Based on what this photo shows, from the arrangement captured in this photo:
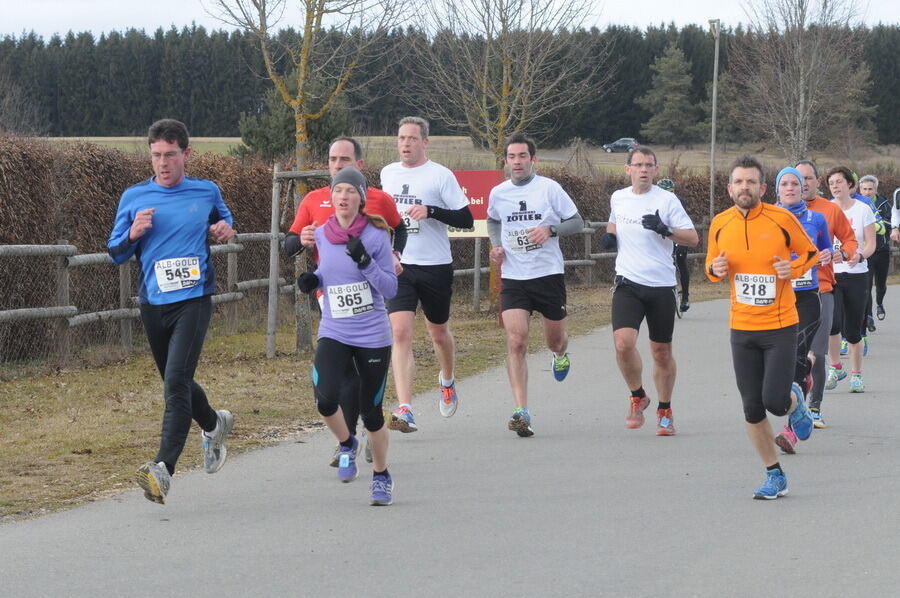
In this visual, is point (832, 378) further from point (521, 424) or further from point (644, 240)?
point (521, 424)

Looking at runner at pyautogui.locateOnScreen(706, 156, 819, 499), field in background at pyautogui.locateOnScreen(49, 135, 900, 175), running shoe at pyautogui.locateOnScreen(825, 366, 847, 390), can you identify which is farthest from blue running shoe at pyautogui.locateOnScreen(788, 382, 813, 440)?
field in background at pyautogui.locateOnScreen(49, 135, 900, 175)

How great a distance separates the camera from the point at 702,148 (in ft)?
265

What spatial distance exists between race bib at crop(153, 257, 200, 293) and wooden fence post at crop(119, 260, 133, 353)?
679 centimetres

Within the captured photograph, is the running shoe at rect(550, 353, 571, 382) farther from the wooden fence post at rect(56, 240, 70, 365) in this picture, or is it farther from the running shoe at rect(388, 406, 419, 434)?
the wooden fence post at rect(56, 240, 70, 365)

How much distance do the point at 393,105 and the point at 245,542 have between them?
2477 inches

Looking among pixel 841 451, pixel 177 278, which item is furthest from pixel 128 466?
pixel 841 451

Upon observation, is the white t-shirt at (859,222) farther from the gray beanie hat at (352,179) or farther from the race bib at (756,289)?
the gray beanie hat at (352,179)

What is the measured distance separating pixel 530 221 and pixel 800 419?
2.53 meters

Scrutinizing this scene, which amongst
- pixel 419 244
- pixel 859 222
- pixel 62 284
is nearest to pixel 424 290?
pixel 419 244

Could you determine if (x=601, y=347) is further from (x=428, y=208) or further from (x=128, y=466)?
(x=128, y=466)

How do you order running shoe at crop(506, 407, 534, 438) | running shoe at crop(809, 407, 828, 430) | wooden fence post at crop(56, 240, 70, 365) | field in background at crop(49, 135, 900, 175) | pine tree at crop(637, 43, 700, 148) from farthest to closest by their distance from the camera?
pine tree at crop(637, 43, 700, 148) → field in background at crop(49, 135, 900, 175) → wooden fence post at crop(56, 240, 70, 365) → running shoe at crop(809, 407, 828, 430) → running shoe at crop(506, 407, 534, 438)

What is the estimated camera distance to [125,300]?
1413cm

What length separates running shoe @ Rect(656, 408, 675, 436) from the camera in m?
9.65

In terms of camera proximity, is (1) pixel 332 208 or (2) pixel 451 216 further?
(2) pixel 451 216
